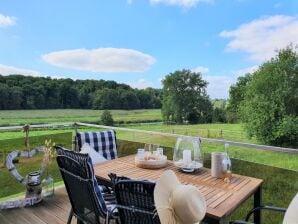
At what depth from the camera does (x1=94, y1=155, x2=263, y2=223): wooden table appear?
155cm

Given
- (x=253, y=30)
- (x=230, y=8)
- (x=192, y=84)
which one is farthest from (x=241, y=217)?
(x=192, y=84)

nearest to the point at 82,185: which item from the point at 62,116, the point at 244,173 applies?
the point at 244,173

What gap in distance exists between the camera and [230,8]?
11.8m

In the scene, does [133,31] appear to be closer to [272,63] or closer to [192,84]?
[272,63]

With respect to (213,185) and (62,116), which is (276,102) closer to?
(62,116)

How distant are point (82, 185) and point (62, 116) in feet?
16.0

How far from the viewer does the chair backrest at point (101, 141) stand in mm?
3160

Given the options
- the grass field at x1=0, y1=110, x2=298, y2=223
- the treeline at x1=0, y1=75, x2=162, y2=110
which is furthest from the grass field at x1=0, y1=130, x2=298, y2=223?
the treeline at x1=0, y1=75, x2=162, y2=110

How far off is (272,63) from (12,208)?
16352mm

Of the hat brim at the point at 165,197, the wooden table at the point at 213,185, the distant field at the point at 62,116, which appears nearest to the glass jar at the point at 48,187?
the distant field at the point at 62,116

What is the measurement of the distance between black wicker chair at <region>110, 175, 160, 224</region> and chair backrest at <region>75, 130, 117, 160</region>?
1712mm

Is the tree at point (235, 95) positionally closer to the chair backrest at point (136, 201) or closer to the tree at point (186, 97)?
the tree at point (186, 97)

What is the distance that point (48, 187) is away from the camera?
365 centimetres

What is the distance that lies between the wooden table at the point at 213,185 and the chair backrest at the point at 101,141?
0.68 metres
